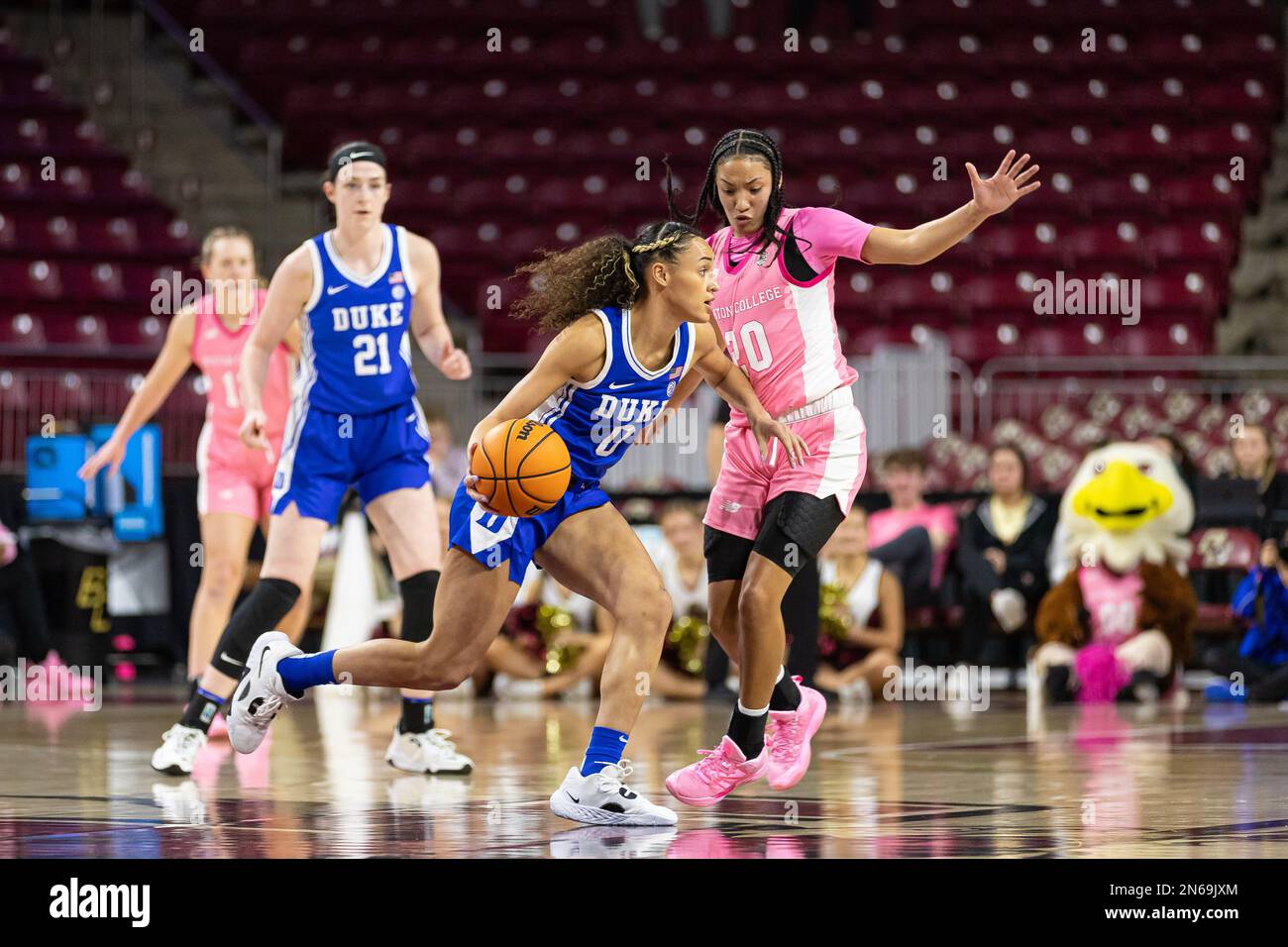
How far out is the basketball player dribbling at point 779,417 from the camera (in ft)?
17.4

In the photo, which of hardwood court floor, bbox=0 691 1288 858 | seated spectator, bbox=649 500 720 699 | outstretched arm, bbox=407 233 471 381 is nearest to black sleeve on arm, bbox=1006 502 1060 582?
hardwood court floor, bbox=0 691 1288 858

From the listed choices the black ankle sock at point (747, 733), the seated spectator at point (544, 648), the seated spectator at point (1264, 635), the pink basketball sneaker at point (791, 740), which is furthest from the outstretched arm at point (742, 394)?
the seated spectator at point (544, 648)

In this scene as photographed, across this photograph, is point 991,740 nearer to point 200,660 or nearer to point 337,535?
point 200,660

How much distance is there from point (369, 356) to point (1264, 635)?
539 centimetres

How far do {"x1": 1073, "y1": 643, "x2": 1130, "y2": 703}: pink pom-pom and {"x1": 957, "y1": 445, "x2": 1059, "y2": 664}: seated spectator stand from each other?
676 millimetres

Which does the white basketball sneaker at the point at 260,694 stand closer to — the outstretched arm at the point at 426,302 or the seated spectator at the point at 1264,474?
the outstretched arm at the point at 426,302

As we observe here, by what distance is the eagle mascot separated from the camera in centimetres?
972

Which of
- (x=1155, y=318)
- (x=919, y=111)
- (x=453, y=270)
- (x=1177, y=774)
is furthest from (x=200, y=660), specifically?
(x=919, y=111)

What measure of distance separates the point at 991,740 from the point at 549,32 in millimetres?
12997

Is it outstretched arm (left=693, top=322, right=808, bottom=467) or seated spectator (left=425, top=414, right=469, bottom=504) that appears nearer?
outstretched arm (left=693, top=322, right=808, bottom=467)

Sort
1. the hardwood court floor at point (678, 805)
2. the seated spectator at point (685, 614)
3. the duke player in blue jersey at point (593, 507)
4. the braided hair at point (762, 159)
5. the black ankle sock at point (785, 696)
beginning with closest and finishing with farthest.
→ the hardwood court floor at point (678, 805), the duke player in blue jersey at point (593, 507), the braided hair at point (762, 159), the black ankle sock at point (785, 696), the seated spectator at point (685, 614)

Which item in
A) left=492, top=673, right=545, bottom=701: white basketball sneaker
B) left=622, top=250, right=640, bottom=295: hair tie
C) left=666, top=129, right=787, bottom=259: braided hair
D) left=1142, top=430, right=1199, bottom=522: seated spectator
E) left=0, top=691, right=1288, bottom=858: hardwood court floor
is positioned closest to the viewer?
left=0, top=691, right=1288, bottom=858: hardwood court floor

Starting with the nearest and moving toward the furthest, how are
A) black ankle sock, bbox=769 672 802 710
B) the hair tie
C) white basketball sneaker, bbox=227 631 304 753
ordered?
1. the hair tie
2. white basketball sneaker, bbox=227 631 304 753
3. black ankle sock, bbox=769 672 802 710

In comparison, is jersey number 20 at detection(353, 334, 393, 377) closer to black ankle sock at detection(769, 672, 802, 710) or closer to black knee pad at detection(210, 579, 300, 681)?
black knee pad at detection(210, 579, 300, 681)
